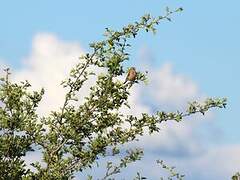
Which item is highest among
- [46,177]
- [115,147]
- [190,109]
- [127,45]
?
[127,45]

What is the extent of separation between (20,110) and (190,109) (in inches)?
145

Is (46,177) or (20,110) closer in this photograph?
(46,177)

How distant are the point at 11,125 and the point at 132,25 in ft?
11.1

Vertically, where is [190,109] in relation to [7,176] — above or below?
above

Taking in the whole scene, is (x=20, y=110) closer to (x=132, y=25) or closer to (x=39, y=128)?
(x=39, y=128)

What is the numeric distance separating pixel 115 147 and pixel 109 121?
0.59 m

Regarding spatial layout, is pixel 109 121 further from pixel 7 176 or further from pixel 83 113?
pixel 7 176

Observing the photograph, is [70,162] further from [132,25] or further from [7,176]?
[132,25]

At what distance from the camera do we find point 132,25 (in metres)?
13.7

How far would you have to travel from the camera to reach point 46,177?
13.0 meters

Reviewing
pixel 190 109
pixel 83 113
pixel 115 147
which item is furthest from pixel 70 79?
pixel 190 109

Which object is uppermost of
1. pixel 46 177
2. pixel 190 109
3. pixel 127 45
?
pixel 127 45

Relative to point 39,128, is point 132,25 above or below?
above

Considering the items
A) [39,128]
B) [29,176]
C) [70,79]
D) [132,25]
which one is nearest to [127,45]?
[132,25]
